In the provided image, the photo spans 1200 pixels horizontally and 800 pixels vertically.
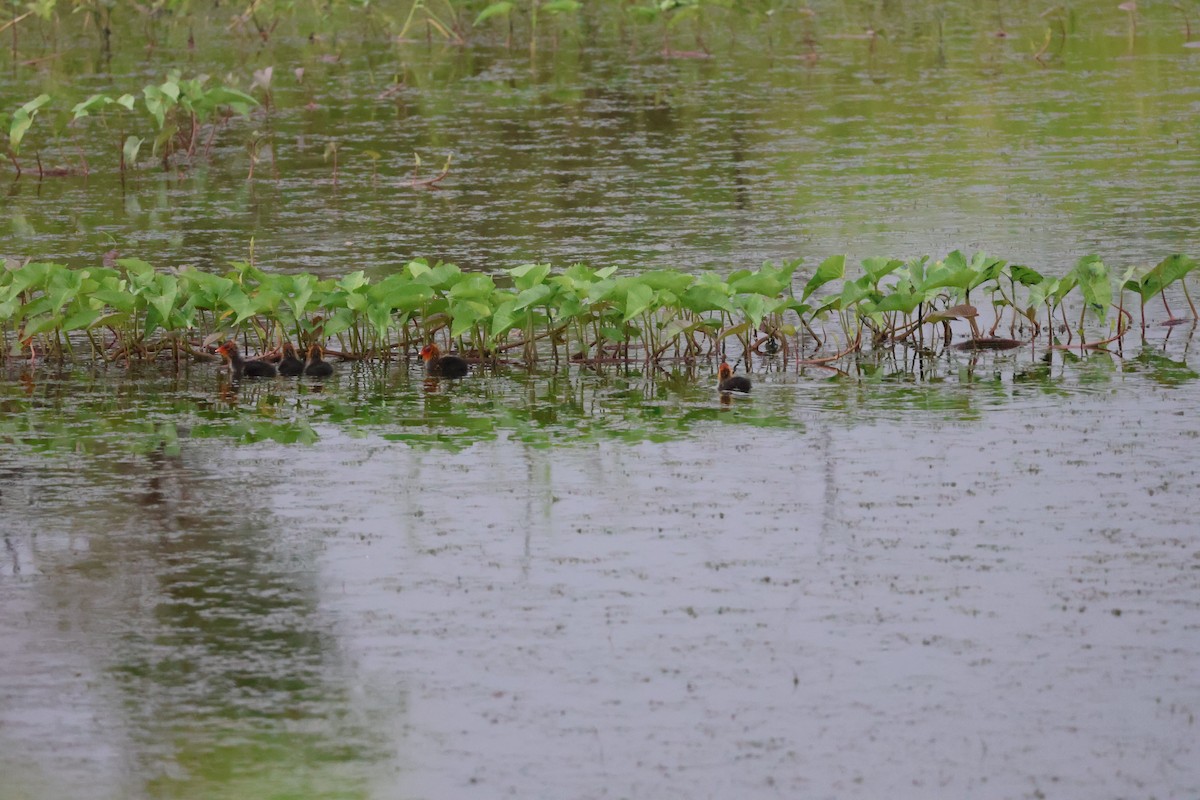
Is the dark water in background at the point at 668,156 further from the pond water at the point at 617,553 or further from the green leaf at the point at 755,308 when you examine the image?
the green leaf at the point at 755,308

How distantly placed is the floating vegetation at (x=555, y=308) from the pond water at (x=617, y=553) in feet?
0.57

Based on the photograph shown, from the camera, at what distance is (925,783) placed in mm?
3889

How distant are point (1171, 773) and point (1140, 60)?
12252 millimetres

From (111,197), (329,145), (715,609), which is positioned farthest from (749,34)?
(715,609)

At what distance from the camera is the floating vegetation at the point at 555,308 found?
7352mm

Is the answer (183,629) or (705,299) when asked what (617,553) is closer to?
(183,629)

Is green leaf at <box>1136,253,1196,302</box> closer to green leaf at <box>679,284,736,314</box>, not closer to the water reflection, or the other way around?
green leaf at <box>679,284,736,314</box>

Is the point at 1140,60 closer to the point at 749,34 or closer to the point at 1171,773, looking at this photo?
the point at 749,34

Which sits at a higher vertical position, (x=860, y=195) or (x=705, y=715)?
(x=860, y=195)

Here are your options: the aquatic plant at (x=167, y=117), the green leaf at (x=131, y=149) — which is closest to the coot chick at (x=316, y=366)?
the aquatic plant at (x=167, y=117)

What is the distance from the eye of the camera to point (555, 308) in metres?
7.68

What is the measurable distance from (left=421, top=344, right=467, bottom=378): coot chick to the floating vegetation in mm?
125

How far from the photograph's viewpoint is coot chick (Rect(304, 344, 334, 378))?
297 inches

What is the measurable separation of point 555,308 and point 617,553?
248 centimetres
